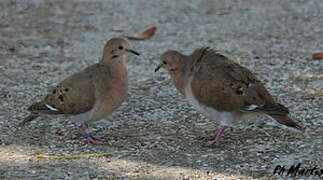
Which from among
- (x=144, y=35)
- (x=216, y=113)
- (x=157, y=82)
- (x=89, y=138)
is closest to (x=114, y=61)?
(x=89, y=138)

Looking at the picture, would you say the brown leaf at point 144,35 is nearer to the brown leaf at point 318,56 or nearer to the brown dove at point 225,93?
the brown leaf at point 318,56

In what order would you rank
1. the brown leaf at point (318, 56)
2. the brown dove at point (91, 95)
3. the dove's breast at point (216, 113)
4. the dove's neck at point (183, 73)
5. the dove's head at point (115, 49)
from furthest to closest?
the brown leaf at point (318, 56) → the dove's head at point (115, 49) → the dove's neck at point (183, 73) → the brown dove at point (91, 95) → the dove's breast at point (216, 113)

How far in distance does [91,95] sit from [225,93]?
115cm

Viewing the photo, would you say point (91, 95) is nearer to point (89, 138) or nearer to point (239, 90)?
point (89, 138)

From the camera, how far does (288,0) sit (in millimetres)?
11188

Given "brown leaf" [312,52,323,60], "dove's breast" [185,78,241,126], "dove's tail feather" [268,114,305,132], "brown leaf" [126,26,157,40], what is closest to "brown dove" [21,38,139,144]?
"dove's breast" [185,78,241,126]

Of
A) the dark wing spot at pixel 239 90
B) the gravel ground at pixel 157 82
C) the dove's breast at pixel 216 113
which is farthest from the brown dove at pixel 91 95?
the dark wing spot at pixel 239 90

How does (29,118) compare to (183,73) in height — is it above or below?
below

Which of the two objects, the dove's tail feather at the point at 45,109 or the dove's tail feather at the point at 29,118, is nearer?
the dove's tail feather at the point at 45,109

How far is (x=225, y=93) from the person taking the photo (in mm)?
5461

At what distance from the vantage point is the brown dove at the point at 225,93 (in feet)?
17.7

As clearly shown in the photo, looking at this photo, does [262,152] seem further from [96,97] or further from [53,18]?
[53,18]

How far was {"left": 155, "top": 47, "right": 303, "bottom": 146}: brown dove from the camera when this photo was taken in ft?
17.7

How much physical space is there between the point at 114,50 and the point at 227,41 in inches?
140
